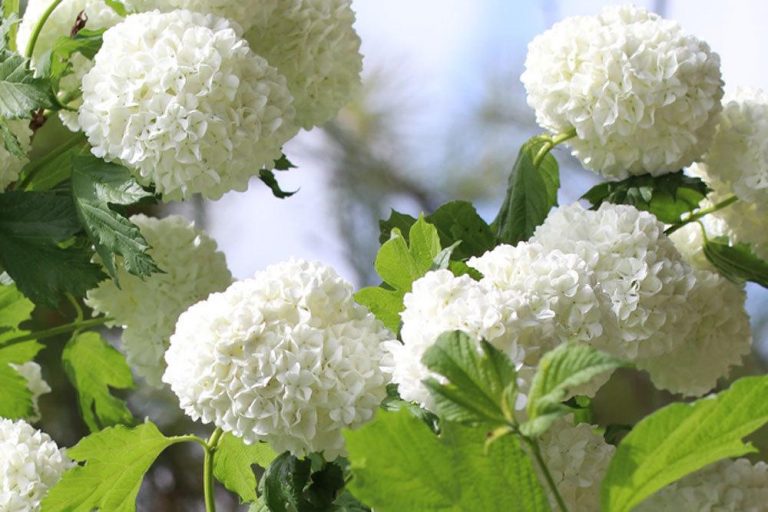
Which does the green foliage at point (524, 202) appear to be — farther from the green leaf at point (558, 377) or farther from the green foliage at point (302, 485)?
the green leaf at point (558, 377)

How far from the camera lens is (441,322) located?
42 centimetres

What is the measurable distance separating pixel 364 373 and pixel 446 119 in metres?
1.39

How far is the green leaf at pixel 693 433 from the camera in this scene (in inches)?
13.1

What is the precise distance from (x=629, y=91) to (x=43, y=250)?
33 centimetres

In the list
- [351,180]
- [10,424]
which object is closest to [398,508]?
[10,424]

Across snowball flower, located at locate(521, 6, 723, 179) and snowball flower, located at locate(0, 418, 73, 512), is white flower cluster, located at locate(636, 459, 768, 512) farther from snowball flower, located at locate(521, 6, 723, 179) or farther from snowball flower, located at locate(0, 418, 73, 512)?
snowball flower, located at locate(0, 418, 73, 512)

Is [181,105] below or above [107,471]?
above

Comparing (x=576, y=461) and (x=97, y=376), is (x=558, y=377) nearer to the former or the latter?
(x=576, y=461)

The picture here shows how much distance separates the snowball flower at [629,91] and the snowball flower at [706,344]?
0.28 ft

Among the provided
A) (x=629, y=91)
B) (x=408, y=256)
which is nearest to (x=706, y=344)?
(x=629, y=91)

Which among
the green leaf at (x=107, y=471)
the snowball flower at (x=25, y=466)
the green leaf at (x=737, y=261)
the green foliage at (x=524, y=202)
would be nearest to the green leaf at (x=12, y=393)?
the snowball flower at (x=25, y=466)

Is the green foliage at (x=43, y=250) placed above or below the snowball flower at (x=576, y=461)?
below

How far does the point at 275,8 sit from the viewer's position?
0.63 m

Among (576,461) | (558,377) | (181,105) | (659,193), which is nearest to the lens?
(558,377)
